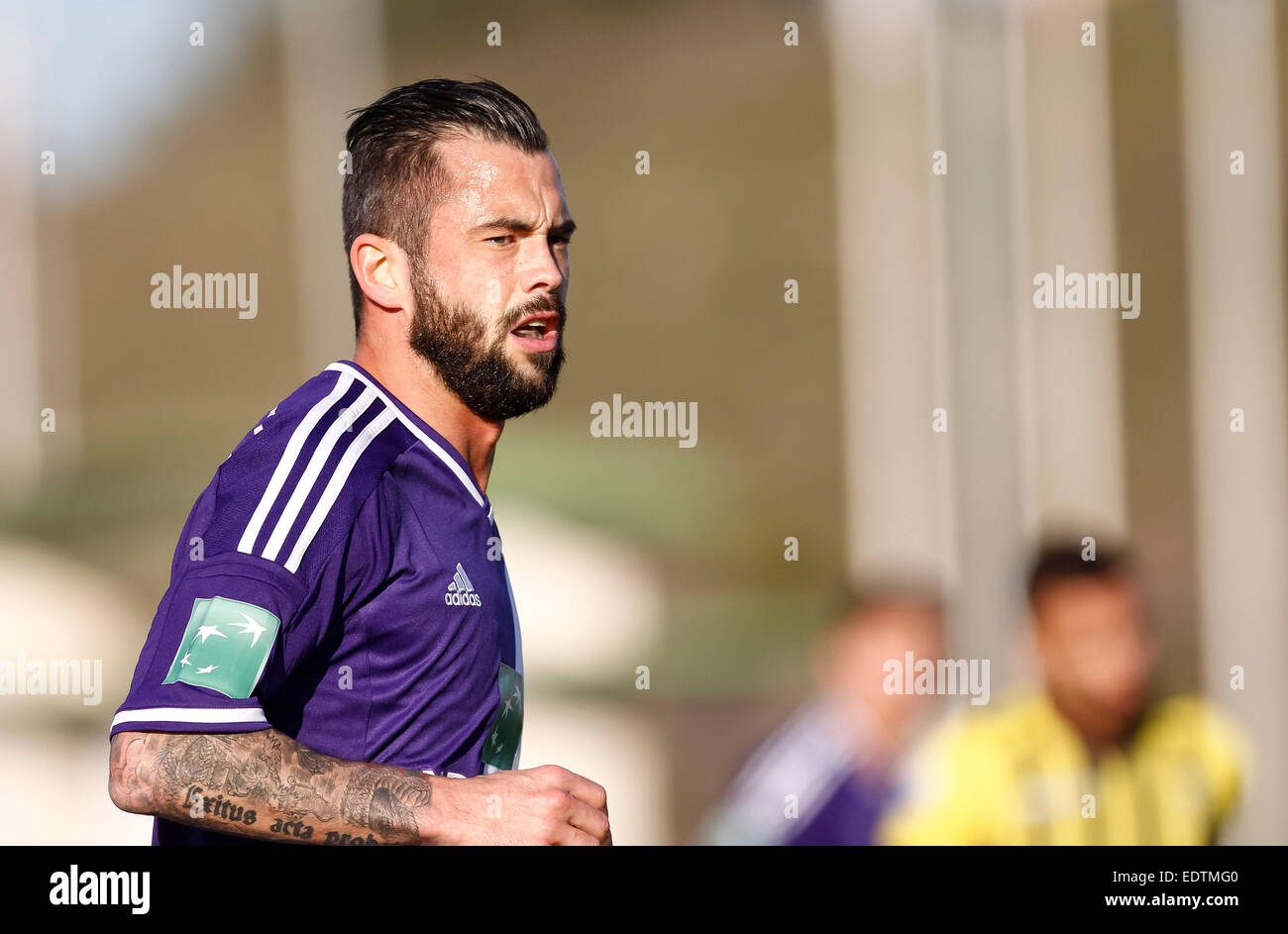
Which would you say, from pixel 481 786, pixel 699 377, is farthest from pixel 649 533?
pixel 481 786

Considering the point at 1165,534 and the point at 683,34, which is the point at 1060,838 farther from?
the point at 683,34

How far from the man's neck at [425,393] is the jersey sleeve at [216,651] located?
1.65ft

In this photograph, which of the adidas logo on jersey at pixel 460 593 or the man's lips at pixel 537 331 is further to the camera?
the man's lips at pixel 537 331

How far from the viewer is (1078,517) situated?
718 centimetres

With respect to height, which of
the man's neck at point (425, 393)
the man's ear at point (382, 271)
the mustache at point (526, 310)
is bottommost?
the man's neck at point (425, 393)

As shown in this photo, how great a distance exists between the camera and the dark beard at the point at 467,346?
6.33 feet

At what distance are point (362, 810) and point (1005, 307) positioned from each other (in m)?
6.87

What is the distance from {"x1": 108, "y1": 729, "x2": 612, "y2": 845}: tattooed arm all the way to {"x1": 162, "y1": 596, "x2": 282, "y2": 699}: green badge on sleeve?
0.23 feet

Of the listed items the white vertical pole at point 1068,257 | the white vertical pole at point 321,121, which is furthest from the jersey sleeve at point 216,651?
the white vertical pole at point 1068,257

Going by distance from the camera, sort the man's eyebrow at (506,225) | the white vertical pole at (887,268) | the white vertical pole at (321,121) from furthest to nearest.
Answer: the white vertical pole at (887,268)
the white vertical pole at (321,121)
the man's eyebrow at (506,225)

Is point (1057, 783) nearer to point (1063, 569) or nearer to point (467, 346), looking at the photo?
point (1063, 569)

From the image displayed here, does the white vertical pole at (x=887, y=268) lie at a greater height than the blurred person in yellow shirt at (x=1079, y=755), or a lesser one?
greater

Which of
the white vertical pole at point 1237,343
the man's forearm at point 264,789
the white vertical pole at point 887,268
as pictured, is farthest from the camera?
the white vertical pole at point 887,268

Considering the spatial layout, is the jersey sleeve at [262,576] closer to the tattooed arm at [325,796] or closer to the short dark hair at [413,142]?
the tattooed arm at [325,796]
